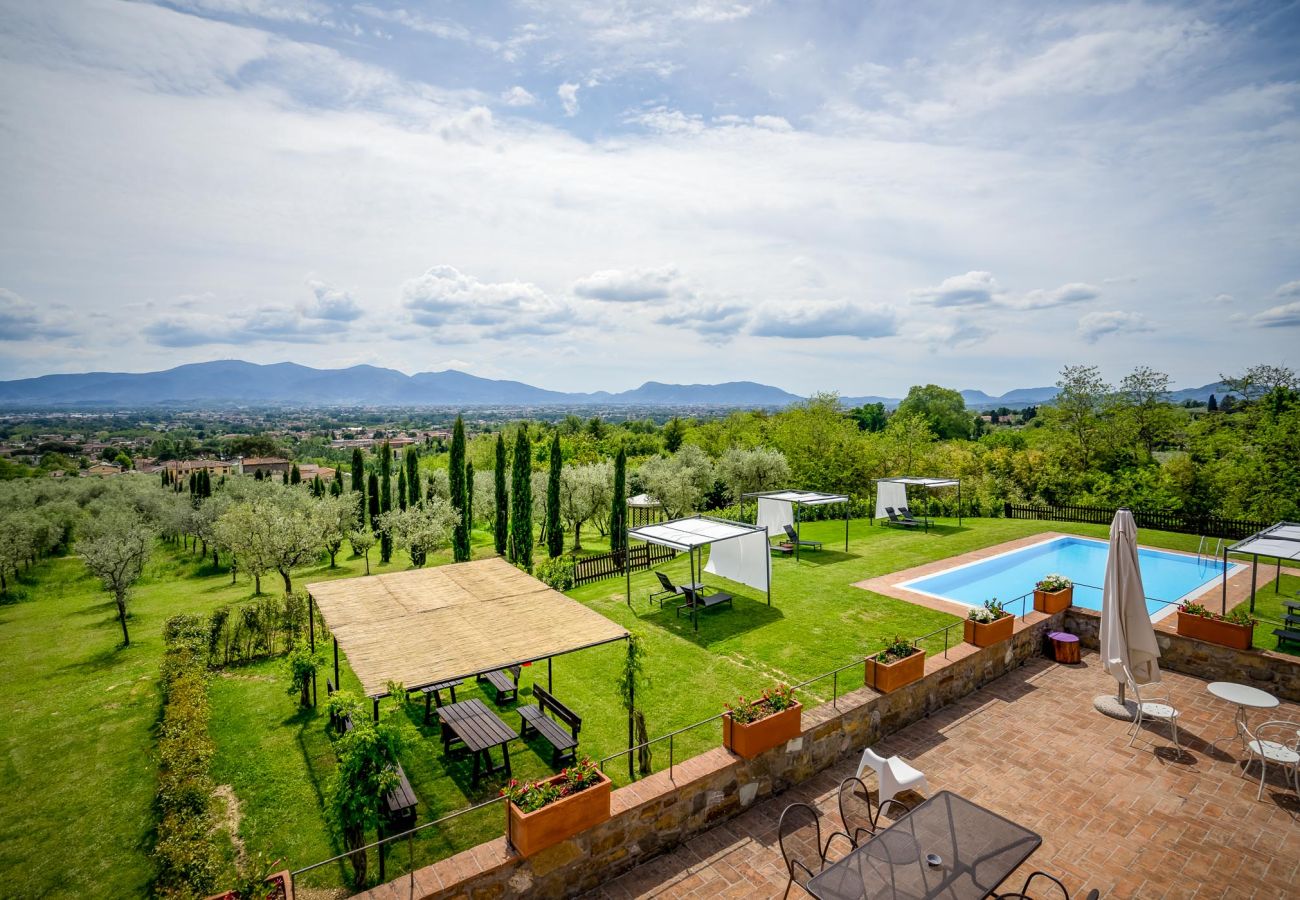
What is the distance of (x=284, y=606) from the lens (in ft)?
48.4

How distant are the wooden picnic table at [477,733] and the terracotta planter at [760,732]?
3.01 meters

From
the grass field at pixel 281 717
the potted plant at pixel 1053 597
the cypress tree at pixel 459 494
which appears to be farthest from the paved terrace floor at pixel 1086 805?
the cypress tree at pixel 459 494

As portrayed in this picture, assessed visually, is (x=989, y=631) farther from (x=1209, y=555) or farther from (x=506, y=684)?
→ (x=1209, y=555)

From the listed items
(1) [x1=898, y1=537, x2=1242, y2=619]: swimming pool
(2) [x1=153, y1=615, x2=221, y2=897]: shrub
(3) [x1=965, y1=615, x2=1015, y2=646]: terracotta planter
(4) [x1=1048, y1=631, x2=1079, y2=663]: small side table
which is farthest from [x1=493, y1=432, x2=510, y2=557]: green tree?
(4) [x1=1048, y1=631, x2=1079, y2=663]: small side table

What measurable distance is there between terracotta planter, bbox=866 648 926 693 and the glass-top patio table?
294 centimetres

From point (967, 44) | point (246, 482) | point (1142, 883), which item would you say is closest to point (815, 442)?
point (967, 44)

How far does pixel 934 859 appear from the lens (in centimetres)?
488

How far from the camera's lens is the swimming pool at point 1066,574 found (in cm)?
1576

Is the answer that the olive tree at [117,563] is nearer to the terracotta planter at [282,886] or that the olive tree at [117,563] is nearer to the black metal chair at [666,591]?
the black metal chair at [666,591]

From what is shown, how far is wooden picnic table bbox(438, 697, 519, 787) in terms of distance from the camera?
25.7 feet

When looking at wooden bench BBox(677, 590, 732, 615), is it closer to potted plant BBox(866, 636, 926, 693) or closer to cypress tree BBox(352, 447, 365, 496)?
potted plant BBox(866, 636, 926, 693)

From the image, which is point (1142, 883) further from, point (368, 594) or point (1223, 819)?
point (368, 594)

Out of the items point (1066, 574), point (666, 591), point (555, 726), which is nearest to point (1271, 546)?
→ point (1066, 574)

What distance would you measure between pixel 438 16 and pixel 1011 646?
54.4ft
